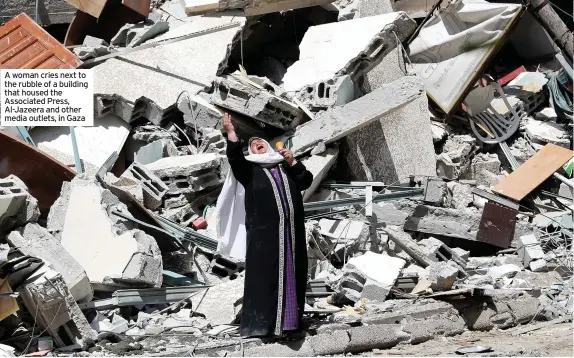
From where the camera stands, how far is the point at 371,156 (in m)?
10.5

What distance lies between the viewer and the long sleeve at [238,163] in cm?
713

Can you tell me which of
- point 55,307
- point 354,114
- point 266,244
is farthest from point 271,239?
point 354,114

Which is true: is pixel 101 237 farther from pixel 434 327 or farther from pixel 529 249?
pixel 529 249

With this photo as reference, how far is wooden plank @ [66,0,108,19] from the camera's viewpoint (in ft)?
37.9

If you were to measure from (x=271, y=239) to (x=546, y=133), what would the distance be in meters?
5.78

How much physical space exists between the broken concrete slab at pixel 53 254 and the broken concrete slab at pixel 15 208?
0.08 meters

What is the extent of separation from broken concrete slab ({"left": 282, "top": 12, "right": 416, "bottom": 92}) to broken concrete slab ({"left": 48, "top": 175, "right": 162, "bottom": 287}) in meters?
2.70

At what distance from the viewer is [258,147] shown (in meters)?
7.33

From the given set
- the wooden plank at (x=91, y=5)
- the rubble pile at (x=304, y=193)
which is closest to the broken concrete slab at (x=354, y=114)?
the rubble pile at (x=304, y=193)

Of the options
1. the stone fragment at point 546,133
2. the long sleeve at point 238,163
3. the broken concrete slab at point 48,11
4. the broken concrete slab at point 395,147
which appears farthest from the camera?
the broken concrete slab at point 48,11

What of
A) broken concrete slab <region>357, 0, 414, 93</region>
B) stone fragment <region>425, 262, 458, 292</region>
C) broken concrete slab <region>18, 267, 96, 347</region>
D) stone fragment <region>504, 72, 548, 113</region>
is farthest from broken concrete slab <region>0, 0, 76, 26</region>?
stone fragment <region>425, 262, 458, 292</region>

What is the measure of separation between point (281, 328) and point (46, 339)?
1572 mm

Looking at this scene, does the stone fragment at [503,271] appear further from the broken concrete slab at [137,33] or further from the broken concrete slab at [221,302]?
the broken concrete slab at [137,33]

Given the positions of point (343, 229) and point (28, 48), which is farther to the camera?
point (28, 48)
